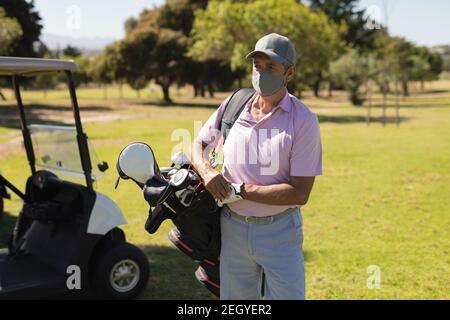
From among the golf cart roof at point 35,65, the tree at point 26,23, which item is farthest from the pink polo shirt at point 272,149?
the tree at point 26,23

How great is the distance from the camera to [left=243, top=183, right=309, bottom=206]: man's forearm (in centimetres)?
204

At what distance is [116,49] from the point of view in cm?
3503

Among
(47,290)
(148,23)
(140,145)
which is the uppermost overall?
(148,23)

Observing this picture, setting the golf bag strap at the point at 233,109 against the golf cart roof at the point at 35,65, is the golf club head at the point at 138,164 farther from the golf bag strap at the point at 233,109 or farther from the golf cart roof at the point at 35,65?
the golf cart roof at the point at 35,65

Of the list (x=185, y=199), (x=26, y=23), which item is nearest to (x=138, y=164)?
(x=185, y=199)

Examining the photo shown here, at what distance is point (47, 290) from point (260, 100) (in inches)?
80.0

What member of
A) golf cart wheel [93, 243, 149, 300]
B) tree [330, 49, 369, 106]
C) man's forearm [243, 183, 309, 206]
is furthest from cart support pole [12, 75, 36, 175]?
tree [330, 49, 369, 106]

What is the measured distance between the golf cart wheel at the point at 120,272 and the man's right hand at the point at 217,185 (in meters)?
1.72

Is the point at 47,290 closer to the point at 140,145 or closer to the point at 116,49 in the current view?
the point at 140,145

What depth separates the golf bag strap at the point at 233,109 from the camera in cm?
228

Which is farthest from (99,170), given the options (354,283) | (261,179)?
(354,283)

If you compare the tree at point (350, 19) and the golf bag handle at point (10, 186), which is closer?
the golf bag handle at point (10, 186)

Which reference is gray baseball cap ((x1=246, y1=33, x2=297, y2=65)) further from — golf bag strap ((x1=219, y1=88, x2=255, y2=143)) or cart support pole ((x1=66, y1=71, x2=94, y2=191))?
cart support pole ((x1=66, y1=71, x2=94, y2=191))
